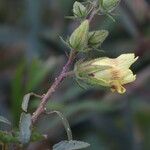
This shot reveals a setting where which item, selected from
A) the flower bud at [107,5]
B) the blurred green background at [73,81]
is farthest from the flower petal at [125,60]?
the blurred green background at [73,81]

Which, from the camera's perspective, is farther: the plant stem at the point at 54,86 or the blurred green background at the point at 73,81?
the blurred green background at the point at 73,81

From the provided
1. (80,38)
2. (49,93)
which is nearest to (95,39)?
(80,38)

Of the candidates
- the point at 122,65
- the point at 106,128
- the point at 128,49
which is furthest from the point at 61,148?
the point at 128,49

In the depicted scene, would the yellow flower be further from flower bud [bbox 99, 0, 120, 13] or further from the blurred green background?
the blurred green background

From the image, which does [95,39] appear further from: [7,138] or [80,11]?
[7,138]

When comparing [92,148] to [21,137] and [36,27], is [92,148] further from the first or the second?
[21,137]

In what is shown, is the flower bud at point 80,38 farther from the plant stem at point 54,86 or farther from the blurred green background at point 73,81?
the blurred green background at point 73,81
